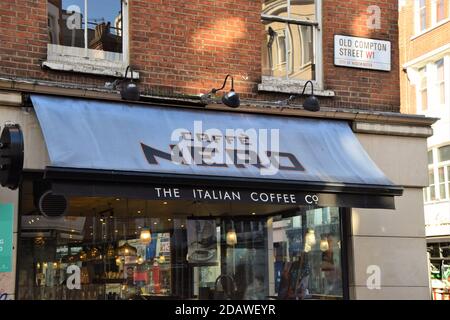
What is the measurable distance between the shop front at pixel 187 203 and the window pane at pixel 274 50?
86 cm

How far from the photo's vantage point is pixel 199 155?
7.41 m

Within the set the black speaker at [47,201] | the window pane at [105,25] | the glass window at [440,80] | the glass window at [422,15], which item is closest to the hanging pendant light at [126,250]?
the black speaker at [47,201]

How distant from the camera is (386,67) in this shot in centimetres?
934

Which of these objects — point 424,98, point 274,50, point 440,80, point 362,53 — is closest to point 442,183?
point 424,98

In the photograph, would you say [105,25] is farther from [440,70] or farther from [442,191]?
[440,70]

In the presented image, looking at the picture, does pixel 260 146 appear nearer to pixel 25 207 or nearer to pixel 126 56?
pixel 126 56

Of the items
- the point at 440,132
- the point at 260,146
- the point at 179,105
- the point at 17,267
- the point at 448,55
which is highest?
the point at 448,55

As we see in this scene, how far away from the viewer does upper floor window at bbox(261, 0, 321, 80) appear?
29.5 feet

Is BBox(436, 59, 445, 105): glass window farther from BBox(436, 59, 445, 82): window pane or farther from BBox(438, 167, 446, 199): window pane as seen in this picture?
BBox(438, 167, 446, 199): window pane

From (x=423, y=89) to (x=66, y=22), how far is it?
23.2 metres

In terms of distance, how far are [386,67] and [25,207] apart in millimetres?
5458

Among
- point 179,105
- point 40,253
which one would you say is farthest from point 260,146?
point 40,253

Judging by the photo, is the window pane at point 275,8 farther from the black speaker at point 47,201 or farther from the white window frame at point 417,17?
the white window frame at point 417,17
